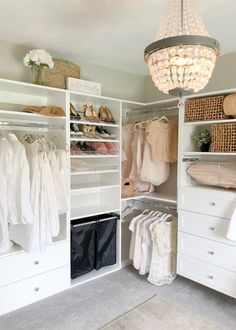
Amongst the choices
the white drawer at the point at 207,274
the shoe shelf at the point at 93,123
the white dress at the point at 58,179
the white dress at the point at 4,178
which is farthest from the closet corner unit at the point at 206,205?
the white dress at the point at 4,178

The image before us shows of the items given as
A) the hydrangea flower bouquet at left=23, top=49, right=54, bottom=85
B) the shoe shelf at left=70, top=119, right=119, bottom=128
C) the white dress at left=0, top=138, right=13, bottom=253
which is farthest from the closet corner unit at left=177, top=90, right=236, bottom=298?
the white dress at left=0, top=138, right=13, bottom=253

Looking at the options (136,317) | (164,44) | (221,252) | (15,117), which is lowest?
(136,317)

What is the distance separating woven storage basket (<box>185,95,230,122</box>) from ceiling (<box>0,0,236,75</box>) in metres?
0.56

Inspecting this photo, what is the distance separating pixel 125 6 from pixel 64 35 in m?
0.72

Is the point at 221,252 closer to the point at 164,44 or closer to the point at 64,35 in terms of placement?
the point at 164,44

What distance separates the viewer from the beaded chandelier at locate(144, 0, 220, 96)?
3.80 ft

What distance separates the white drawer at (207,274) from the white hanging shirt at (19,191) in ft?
5.14

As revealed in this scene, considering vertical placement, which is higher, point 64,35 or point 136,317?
point 64,35

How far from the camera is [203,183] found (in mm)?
2730

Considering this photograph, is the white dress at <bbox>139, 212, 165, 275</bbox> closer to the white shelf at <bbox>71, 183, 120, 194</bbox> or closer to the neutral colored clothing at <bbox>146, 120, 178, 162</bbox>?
the white shelf at <bbox>71, 183, 120, 194</bbox>

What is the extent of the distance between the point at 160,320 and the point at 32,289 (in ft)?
3.79

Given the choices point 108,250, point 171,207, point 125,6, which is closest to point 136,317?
point 108,250

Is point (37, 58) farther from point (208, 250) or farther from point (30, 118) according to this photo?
point (208, 250)

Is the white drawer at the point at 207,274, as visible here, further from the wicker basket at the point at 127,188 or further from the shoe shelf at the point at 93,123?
the shoe shelf at the point at 93,123
